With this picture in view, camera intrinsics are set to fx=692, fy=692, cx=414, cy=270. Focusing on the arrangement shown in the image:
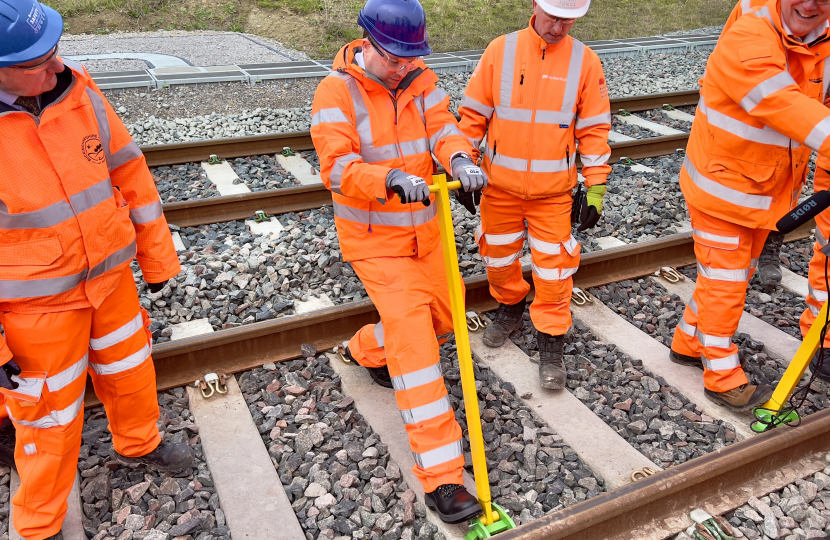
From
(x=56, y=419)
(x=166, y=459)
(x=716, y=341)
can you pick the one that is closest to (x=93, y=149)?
(x=56, y=419)

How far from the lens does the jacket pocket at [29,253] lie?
9.00 feet

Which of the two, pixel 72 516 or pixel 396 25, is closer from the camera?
pixel 396 25

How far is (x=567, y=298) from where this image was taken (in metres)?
4.33

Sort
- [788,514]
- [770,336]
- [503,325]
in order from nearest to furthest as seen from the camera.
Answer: [788,514] → [503,325] → [770,336]

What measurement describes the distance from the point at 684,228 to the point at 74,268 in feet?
16.8

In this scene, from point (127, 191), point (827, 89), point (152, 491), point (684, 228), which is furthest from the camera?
point (684, 228)

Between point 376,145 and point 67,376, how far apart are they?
5.74 feet

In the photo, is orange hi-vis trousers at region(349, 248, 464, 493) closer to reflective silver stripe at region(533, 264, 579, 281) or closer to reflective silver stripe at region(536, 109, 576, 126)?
reflective silver stripe at region(533, 264, 579, 281)

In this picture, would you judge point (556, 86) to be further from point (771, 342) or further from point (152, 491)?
point (152, 491)

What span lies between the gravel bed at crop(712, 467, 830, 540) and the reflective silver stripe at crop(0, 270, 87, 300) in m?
2.97

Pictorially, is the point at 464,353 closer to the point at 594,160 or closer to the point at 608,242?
the point at 594,160

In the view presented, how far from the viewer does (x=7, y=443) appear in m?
3.51

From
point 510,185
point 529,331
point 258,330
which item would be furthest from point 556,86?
point 258,330

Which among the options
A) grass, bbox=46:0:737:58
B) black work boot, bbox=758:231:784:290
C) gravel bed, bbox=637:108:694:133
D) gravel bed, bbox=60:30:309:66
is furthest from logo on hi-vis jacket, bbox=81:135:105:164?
grass, bbox=46:0:737:58
